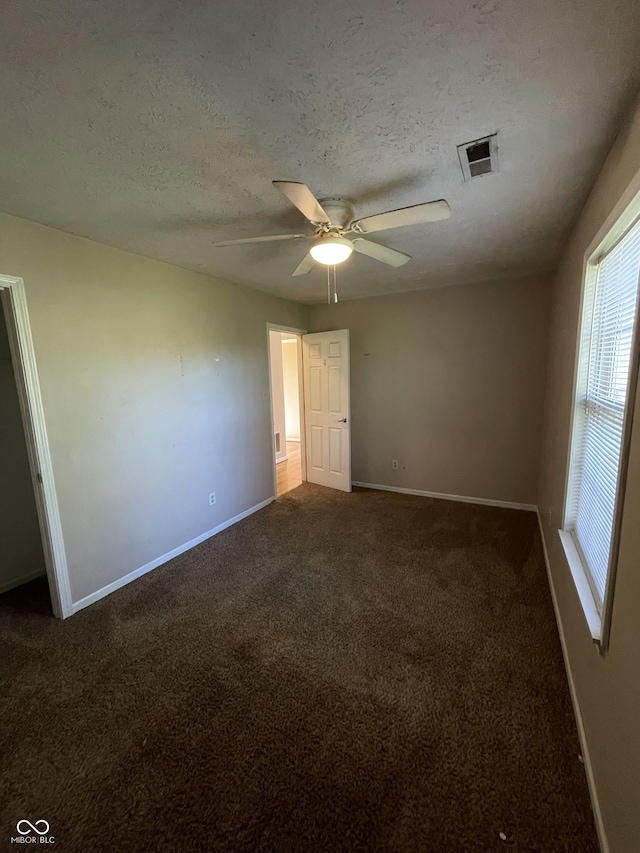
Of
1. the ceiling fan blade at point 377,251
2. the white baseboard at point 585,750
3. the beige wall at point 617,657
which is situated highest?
the ceiling fan blade at point 377,251

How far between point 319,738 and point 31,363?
2.51 m

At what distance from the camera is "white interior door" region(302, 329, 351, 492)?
434 centimetres

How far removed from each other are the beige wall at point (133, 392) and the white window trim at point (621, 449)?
2.87m

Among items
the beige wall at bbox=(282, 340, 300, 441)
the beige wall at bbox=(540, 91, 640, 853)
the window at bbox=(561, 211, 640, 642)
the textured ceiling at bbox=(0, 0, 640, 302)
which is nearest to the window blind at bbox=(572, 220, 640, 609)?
the window at bbox=(561, 211, 640, 642)

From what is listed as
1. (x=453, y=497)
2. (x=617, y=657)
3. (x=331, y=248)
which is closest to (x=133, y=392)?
(x=331, y=248)

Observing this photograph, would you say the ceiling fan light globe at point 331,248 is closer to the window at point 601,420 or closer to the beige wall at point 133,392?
the window at point 601,420

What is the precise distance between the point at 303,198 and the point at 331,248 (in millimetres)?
473

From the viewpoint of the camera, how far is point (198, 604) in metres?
2.40

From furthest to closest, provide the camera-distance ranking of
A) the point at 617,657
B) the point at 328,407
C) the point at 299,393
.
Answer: the point at 299,393, the point at 328,407, the point at 617,657

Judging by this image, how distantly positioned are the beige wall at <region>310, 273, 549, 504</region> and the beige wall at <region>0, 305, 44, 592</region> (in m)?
3.30

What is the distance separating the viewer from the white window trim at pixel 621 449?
3.76ft

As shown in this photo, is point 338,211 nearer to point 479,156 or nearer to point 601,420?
point 479,156

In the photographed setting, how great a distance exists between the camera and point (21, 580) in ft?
8.92

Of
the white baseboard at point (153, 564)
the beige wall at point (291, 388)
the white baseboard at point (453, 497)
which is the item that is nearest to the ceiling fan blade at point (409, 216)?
the white baseboard at point (153, 564)
